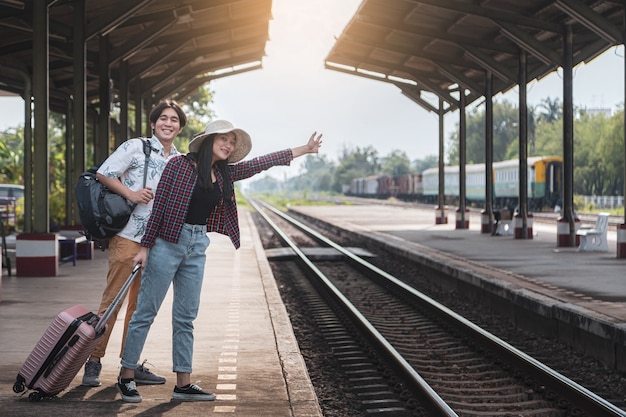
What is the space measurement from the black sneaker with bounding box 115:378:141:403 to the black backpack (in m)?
Result: 0.91

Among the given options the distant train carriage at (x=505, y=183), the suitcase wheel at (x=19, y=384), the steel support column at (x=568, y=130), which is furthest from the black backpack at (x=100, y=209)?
the distant train carriage at (x=505, y=183)

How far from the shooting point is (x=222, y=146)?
5301 millimetres

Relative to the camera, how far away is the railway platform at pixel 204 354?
17.1ft

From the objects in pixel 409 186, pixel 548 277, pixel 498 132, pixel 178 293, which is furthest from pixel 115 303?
pixel 498 132

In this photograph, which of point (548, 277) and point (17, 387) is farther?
point (548, 277)

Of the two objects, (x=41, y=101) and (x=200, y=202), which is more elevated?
(x=41, y=101)

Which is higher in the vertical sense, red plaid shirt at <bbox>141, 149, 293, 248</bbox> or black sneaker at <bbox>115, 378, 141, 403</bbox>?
red plaid shirt at <bbox>141, 149, 293, 248</bbox>

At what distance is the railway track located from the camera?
637 cm

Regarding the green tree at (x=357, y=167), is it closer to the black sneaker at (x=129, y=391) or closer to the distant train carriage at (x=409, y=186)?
the distant train carriage at (x=409, y=186)

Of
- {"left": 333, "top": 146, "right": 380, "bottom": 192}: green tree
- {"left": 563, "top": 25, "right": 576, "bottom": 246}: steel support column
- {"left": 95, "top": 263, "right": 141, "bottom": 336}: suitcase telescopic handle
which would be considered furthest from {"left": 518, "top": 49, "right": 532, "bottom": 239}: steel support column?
{"left": 333, "top": 146, "right": 380, "bottom": 192}: green tree

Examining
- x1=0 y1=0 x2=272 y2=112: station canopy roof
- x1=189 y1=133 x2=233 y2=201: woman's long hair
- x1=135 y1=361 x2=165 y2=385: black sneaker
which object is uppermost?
x1=0 y1=0 x2=272 y2=112: station canopy roof

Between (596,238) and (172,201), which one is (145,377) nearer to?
(172,201)

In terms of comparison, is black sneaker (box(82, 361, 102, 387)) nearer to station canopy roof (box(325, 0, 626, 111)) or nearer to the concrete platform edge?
the concrete platform edge

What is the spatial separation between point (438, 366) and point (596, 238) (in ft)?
34.1
